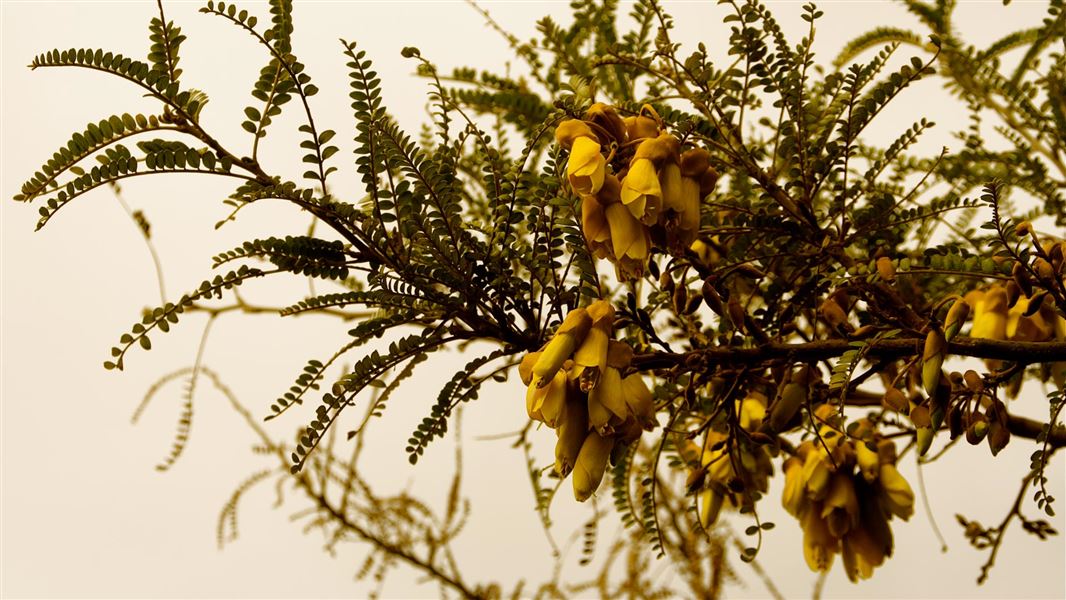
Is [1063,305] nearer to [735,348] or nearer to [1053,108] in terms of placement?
[735,348]

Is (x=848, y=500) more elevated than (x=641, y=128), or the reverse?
(x=641, y=128)

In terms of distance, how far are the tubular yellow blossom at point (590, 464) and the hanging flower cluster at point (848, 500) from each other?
210 millimetres

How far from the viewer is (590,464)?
0.41 metres

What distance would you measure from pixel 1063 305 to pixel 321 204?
360mm

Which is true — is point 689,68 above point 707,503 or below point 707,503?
above

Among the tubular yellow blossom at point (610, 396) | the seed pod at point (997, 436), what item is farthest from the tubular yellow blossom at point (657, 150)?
the seed pod at point (997, 436)

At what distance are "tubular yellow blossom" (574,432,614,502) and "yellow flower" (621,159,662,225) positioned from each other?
0.34ft

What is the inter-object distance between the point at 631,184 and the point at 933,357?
16 centimetres

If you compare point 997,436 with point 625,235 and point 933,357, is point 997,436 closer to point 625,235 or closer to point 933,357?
point 933,357

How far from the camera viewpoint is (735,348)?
1.53 ft

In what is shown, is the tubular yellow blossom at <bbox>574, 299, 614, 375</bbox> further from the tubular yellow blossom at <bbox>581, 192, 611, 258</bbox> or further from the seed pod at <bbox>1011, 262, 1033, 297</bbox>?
the seed pod at <bbox>1011, 262, 1033, 297</bbox>

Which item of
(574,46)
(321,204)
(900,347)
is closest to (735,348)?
(900,347)

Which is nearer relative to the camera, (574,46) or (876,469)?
(876,469)

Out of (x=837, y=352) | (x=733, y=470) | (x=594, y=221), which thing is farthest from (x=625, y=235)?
(x=733, y=470)
